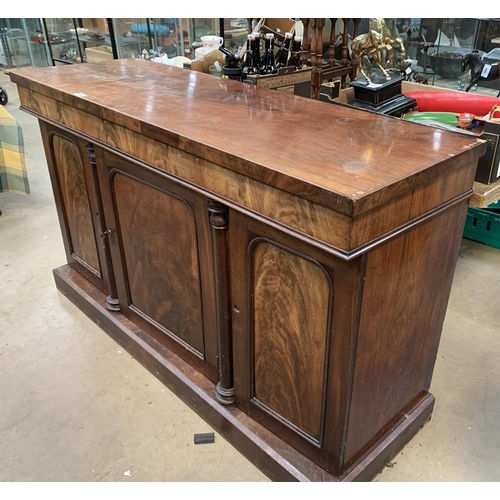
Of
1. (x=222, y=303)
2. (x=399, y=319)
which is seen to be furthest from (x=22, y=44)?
(x=399, y=319)

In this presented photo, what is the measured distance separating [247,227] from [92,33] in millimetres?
5429

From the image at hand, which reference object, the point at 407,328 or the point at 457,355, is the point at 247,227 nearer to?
the point at 407,328

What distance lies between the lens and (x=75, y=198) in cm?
202

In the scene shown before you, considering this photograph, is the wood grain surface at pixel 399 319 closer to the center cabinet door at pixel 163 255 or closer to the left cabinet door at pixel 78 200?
the center cabinet door at pixel 163 255

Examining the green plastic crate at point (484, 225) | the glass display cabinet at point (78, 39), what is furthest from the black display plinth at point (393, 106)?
the glass display cabinet at point (78, 39)

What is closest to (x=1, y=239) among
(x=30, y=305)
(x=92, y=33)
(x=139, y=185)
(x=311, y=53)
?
(x=30, y=305)

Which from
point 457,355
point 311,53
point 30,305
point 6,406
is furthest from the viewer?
point 311,53

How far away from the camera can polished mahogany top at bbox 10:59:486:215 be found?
997 mm

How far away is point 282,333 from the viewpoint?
129 cm

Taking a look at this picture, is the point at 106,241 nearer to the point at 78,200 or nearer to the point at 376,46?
the point at 78,200

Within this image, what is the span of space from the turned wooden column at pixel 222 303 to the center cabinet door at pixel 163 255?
0.05 m

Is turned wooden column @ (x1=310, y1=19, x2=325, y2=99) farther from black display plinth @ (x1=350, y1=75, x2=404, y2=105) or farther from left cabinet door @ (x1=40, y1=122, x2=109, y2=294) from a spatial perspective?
left cabinet door @ (x1=40, y1=122, x2=109, y2=294)

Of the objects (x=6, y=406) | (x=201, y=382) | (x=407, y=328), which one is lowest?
(x=6, y=406)

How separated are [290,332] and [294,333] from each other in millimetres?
14
